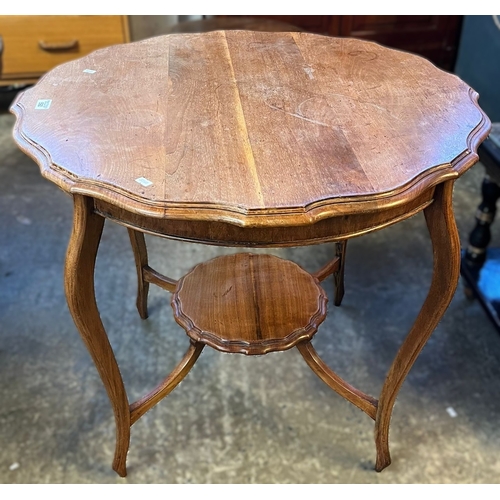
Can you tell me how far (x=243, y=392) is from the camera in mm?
1316

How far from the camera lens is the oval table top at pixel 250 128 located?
73 centimetres

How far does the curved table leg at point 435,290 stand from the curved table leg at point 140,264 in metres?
0.65

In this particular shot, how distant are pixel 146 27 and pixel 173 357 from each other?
162cm

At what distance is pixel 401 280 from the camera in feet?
5.42

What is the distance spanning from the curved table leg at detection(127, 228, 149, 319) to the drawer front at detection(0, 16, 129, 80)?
1.19 meters

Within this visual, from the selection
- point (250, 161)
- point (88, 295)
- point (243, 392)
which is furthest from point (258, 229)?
point (243, 392)

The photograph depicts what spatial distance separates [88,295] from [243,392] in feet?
1.78

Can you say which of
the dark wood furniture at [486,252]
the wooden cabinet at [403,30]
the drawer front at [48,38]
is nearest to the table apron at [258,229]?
the dark wood furniture at [486,252]

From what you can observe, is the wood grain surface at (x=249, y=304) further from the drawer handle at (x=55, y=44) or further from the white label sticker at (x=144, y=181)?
the drawer handle at (x=55, y=44)

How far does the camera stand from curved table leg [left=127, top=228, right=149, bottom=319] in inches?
53.3

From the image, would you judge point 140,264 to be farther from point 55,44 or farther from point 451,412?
point 55,44

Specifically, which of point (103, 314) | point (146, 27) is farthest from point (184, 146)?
point (146, 27)

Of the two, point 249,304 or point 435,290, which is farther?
point 249,304
